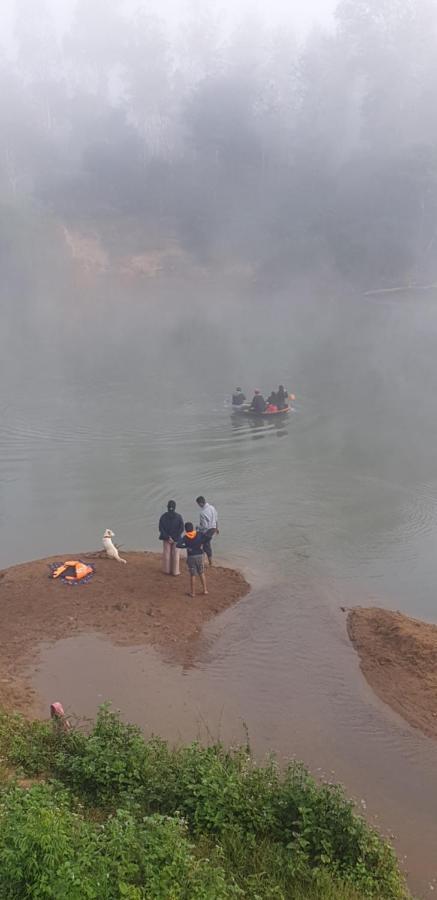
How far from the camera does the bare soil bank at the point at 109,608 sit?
10.4 metres

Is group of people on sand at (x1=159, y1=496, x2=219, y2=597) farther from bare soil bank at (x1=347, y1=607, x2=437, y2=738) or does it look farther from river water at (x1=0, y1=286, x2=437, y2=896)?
bare soil bank at (x1=347, y1=607, x2=437, y2=738)

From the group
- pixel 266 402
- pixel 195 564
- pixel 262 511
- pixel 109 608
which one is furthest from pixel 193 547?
pixel 266 402

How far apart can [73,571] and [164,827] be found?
767 cm

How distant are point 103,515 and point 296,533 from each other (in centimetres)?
521

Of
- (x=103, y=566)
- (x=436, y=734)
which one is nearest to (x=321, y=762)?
(x=436, y=734)

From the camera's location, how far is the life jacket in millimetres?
12179

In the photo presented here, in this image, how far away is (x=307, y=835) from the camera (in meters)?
5.84

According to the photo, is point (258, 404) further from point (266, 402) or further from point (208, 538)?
point (208, 538)

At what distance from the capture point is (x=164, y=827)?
5109mm

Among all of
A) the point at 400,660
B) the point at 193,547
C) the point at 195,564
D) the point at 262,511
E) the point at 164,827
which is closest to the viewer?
the point at 164,827

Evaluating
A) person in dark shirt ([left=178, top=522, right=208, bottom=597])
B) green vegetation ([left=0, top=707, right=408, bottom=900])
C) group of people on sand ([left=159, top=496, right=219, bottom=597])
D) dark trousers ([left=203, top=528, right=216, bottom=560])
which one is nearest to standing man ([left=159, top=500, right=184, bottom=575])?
group of people on sand ([left=159, top=496, right=219, bottom=597])

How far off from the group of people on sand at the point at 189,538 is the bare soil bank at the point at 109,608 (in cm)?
31

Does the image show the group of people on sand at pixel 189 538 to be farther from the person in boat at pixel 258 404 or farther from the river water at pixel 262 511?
the person in boat at pixel 258 404

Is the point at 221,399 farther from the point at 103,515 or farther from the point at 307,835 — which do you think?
the point at 307,835
